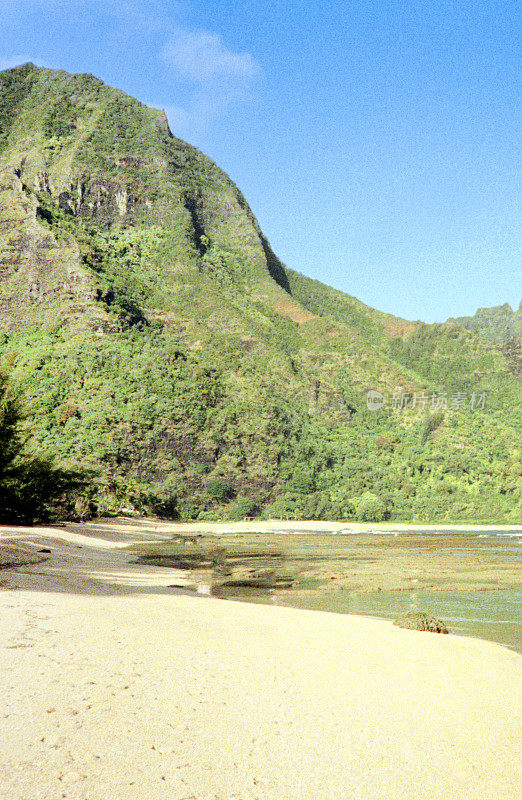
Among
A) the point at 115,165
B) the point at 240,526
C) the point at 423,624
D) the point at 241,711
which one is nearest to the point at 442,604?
the point at 423,624

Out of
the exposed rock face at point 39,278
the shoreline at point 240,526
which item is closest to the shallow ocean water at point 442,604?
the shoreline at point 240,526

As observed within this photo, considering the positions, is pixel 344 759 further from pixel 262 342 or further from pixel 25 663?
pixel 262 342

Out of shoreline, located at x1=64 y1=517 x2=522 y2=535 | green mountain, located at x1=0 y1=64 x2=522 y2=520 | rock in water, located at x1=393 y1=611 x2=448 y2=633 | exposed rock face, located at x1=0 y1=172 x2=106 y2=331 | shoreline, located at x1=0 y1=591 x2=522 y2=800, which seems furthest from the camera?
exposed rock face, located at x1=0 y1=172 x2=106 y2=331

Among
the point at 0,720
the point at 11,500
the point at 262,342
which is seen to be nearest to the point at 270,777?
the point at 0,720

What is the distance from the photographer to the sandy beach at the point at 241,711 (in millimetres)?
3744

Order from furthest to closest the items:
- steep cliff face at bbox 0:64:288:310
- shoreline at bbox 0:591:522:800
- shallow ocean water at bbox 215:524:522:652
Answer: steep cliff face at bbox 0:64:288:310 → shallow ocean water at bbox 215:524:522:652 → shoreline at bbox 0:591:522:800

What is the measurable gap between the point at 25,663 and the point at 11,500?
976 inches

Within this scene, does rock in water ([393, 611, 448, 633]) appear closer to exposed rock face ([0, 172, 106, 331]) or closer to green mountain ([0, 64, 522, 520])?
green mountain ([0, 64, 522, 520])

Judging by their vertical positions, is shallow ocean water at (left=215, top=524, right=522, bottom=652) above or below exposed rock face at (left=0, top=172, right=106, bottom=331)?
below

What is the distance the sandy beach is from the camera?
374 centimetres

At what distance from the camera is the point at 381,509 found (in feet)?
270

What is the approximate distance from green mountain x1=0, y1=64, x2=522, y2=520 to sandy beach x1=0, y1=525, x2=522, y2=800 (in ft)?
119

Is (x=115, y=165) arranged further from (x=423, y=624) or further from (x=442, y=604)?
(x=423, y=624)

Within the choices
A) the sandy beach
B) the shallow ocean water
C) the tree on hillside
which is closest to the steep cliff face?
the tree on hillside
